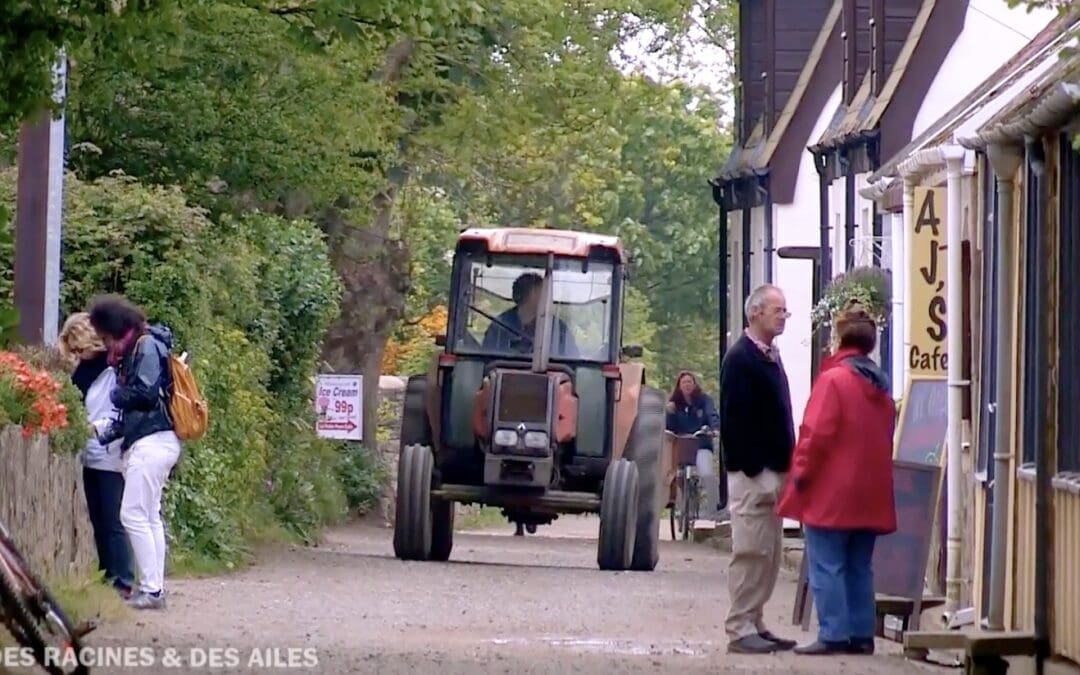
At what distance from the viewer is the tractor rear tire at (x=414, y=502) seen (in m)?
20.7

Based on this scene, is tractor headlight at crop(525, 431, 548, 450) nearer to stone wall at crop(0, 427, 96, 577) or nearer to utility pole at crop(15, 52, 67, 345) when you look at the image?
utility pole at crop(15, 52, 67, 345)

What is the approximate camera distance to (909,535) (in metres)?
12.8

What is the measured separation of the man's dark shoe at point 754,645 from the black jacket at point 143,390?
3.70 meters

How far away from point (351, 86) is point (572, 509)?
4.10 m

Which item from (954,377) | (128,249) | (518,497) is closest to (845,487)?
(954,377)

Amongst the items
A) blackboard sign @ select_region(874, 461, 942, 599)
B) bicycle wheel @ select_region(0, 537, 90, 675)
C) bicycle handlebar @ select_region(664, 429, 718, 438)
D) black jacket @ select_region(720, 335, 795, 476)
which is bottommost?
bicycle wheel @ select_region(0, 537, 90, 675)

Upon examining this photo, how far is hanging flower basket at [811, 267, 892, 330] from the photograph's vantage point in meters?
17.4

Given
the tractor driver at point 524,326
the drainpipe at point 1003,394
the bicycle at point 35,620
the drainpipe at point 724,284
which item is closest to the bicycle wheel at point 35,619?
the bicycle at point 35,620

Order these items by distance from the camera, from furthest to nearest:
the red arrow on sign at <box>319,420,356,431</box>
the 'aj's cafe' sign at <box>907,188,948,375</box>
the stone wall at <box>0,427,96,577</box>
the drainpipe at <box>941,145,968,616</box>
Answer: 1. the red arrow on sign at <box>319,420,356,431</box>
2. the 'aj's cafe' sign at <box>907,188,948,375</box>
3. the drainpipe at <box>941,145,968,616</box>
4. the stone wall at <box>0,427,96,577</box>

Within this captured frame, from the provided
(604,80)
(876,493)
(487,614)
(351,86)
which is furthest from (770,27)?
(876,493)

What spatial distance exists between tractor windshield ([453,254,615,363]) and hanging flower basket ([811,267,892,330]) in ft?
12.0

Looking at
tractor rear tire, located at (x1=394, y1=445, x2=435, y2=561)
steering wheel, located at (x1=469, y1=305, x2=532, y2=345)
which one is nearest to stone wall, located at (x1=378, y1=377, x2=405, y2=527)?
steering wheel, located at (x1=469, y1=305, x2=532, y2=345)

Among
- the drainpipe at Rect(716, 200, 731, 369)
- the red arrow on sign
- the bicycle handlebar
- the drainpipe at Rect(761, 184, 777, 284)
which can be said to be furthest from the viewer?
the drainpipe at Rect(716, 200, 731, 369)

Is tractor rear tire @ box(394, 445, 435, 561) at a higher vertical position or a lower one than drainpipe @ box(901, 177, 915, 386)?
lower
